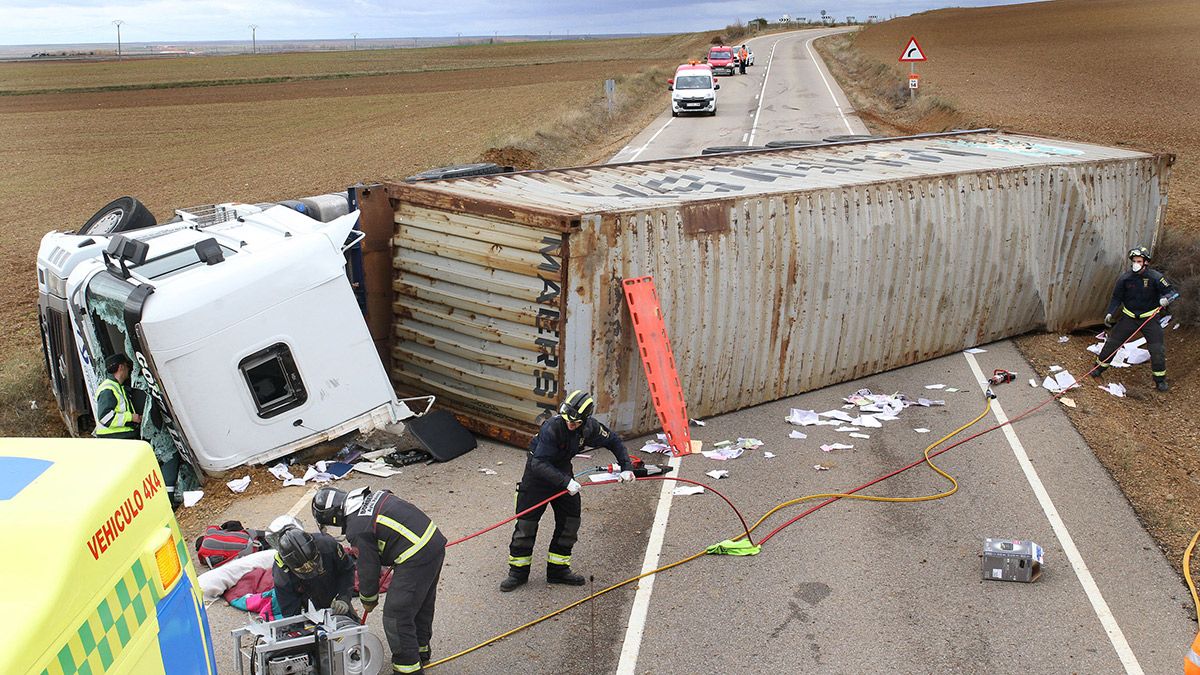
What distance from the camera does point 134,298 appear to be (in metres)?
8.02

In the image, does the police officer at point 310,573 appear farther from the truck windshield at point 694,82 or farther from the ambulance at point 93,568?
the truck windshield at point 694,82

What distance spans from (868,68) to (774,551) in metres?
47.6

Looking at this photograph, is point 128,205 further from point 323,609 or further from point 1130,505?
point 1130,505

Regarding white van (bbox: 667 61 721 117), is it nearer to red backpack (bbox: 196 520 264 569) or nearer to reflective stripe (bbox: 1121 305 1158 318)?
reflective stripe (bbox: 1121 305 1158 318)

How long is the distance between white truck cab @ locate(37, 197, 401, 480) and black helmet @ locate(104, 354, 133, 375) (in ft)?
0.35

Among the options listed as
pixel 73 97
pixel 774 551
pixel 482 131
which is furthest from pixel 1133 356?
pixel 73 97

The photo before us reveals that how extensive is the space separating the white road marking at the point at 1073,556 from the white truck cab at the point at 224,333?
593 cm

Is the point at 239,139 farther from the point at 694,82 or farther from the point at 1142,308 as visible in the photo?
the point at 1142,308

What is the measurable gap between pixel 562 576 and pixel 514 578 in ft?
1.16

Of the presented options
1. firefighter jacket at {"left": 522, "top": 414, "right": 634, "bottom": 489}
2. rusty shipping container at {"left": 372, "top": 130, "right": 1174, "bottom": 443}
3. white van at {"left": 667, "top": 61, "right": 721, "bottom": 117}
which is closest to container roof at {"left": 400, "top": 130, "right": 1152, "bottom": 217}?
rusty shipping container at {"left": 372, "top": 130, "right": 1174, "bottom": 443}

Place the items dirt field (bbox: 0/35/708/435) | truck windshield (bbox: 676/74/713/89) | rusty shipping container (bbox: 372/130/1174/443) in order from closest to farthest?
rusty shipping container (bbox: 372/130/1174/443) → dirt field (bbox: 0/35/708/435) → truck windshield (bbox: 676/74/713/89)

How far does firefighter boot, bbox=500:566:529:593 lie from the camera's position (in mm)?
7211

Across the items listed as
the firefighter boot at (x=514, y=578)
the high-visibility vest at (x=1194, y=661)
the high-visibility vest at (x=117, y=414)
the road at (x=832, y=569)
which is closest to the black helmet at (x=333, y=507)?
the road at (x=832, y=569)

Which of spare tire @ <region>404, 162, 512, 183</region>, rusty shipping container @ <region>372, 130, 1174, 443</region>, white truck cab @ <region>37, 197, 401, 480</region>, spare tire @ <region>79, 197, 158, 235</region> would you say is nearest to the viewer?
white truck cab @ <region>37, 197, 401, 480</region>
